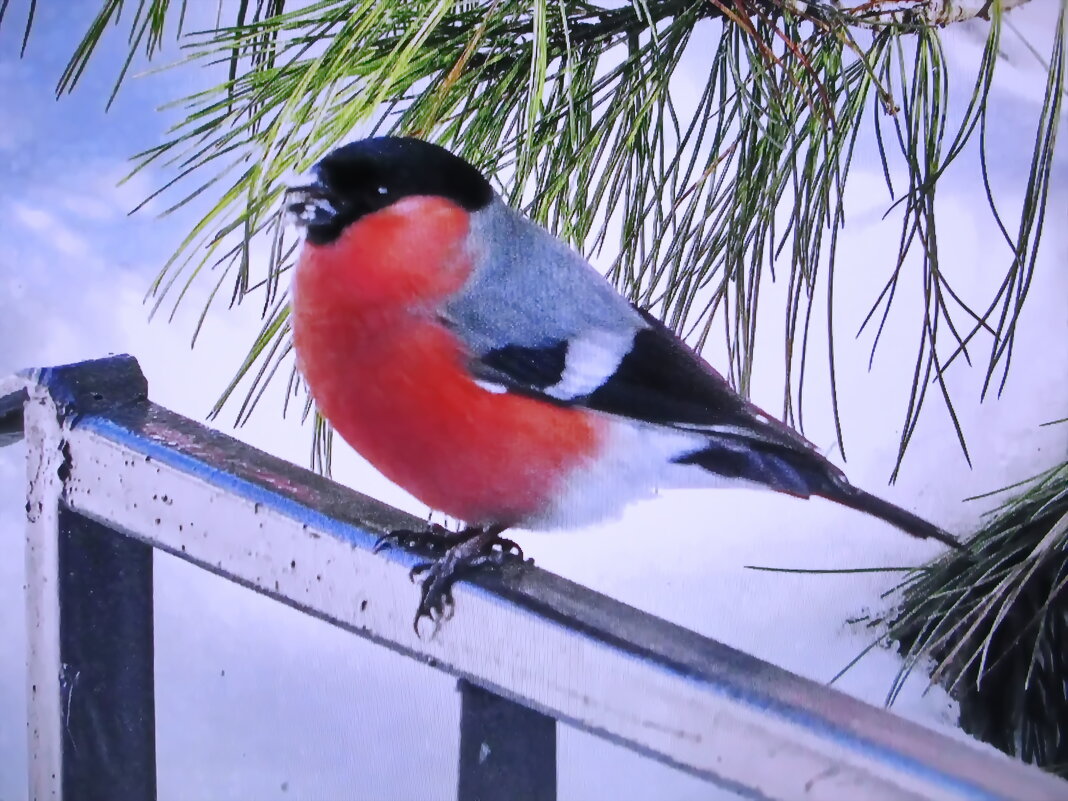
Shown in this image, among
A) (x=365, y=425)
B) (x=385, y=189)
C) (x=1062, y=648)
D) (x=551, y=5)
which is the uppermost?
(x=551, y=5)

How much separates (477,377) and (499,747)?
23cm

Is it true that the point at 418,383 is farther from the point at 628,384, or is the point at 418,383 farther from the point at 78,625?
the point at 78,625

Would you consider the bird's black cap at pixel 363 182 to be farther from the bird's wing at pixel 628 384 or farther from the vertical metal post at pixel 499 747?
the vertical metal post at pixel 499 747

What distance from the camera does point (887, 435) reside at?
0.75 metres

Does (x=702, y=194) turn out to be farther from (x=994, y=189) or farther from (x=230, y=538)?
(x=230, y=538)

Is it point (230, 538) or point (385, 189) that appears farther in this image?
point (385, 189)

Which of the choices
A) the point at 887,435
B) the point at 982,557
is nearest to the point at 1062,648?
the point at 982,557

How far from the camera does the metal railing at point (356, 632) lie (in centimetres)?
43

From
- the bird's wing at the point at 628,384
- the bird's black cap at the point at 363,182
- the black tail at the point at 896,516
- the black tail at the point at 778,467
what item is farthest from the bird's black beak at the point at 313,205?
the black tail at the point at 896,516

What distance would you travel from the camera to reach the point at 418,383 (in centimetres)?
65

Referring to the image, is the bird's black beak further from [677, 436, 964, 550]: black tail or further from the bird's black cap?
[677, 436, 964, 550]: black tail

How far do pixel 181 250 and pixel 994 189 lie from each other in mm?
616

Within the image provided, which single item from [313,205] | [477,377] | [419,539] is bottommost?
[419,539]

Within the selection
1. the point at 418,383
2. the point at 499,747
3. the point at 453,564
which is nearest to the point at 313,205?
the point at 418,383
